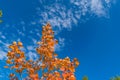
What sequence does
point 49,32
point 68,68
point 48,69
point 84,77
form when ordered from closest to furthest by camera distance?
point 68,68
point 48,69
point 49,32
point 84,77

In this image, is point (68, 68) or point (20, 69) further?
point (20, 69)

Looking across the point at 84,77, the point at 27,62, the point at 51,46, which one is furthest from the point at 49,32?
the point at 84,77

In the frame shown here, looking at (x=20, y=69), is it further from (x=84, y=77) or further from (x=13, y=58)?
(x=84, y=77)

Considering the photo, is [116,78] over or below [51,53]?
over

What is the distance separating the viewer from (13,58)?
64.6ft

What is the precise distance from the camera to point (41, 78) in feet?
60.0

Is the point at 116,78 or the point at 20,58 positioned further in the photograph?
the point at 116,78

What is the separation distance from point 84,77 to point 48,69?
181 feet

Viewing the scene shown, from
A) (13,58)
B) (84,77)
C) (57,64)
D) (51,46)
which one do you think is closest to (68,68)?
(57,64)

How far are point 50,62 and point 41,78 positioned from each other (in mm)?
1188

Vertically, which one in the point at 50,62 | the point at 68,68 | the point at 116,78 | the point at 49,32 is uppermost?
the point at 116,78

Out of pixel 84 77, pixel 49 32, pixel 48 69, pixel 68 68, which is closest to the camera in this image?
pixel 68 68

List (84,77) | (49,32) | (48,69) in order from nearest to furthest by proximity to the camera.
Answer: (48,69) → (49,32) → (84,77)

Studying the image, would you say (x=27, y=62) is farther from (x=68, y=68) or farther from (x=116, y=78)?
(x=116, y=78)
